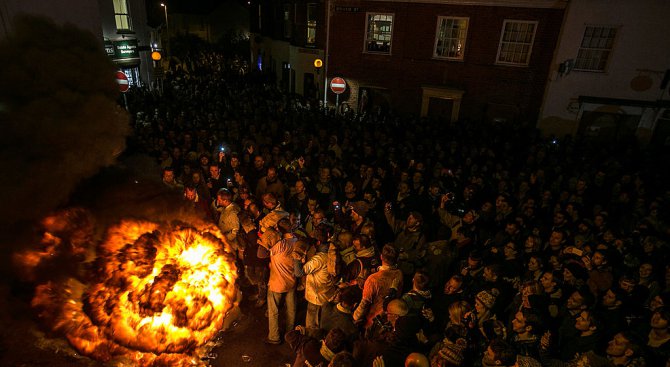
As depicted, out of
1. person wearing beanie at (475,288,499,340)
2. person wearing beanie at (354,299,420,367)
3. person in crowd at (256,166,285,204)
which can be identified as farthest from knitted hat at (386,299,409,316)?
person in crowd at (256,166,285,204)

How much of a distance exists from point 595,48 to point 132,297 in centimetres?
1756

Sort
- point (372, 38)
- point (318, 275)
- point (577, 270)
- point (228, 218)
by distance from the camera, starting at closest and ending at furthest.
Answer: point (318, 275), point (577, 270), point (228, 218), point (372, 38)

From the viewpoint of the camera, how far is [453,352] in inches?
136

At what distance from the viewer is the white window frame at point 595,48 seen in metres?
14.2

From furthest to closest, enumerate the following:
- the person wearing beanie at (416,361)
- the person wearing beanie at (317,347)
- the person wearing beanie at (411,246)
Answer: the person wearing beanie at (411,246)
the person wearing beanie at (317,347)
the person wearing beanie at (416,361)

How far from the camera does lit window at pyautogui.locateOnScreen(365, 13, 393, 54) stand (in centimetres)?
1741

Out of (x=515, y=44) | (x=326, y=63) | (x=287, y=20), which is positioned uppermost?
(x=287, y=20)

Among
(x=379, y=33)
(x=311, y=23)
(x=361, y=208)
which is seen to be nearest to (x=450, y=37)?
(x=379, y=33)

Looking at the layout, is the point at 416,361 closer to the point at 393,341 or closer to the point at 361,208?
the point at 393,341

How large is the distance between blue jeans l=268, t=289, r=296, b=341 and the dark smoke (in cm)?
327

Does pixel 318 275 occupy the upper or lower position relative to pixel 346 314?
upper

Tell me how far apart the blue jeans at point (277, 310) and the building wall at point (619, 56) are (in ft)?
48.5

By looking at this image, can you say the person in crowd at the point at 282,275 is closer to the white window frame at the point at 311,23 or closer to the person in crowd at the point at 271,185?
the person in crowd at the point at 271,185

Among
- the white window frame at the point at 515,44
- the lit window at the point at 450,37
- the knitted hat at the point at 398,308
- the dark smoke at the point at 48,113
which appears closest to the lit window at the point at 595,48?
the white window frame at the point at 515,44
